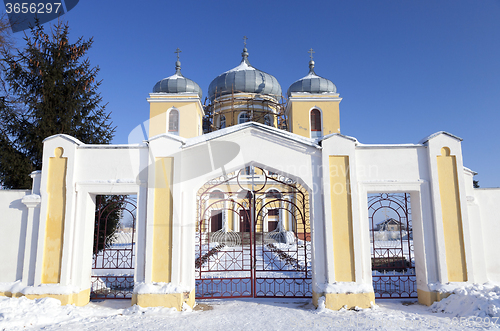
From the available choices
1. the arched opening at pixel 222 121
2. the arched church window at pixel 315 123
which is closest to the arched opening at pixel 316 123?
the arched church window at pixel 315 123

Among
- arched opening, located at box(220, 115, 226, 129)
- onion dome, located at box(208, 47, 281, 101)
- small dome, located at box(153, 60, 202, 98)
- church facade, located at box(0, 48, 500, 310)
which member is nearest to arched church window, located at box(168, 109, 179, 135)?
small dome, located at box(153, 60, 202, 98)

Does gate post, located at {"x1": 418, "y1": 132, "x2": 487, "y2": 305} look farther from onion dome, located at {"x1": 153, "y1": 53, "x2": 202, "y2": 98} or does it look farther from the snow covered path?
onion dome, located at {"x1": 153, "y1": 53, "x2": 202, "y2": 98}

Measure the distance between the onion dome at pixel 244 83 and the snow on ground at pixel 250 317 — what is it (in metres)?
20.8

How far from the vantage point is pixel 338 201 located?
765cm

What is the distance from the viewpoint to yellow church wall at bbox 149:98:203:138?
24.0 m

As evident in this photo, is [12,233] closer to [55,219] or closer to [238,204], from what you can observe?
[55,219]

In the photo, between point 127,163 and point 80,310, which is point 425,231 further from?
point 80,310

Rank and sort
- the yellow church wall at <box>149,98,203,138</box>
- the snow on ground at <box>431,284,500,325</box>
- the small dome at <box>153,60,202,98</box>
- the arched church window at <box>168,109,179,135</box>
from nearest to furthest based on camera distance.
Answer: the snow on ground at <box>431,284,500,325</box> → the yellow church wall at <box>149,98,203,138</box> → the arched church window at <box>168,109,179,135</box> → the small dome at <box>153,60,202,98</box>

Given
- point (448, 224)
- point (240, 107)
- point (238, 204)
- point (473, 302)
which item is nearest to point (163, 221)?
point (238, 204)

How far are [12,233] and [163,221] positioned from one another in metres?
3.45

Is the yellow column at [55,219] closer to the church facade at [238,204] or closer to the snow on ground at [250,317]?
the church facade at [238,204]

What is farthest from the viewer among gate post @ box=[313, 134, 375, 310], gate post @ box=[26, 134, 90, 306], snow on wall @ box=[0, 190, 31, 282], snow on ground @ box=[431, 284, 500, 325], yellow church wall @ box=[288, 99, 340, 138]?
yellow church wall @ box=[288, 99, 340, 138]

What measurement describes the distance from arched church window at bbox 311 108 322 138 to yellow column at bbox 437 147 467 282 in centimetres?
1615

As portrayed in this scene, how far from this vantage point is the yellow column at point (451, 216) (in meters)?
7.52
